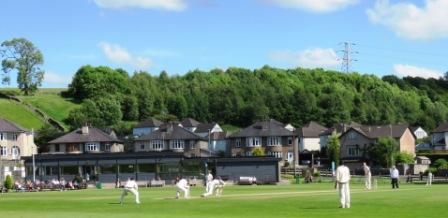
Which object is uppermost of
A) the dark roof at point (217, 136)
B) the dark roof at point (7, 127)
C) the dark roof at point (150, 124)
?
the dark roof at point (150, 124)

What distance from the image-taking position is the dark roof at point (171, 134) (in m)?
149

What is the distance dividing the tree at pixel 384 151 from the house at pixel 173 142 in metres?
31.8

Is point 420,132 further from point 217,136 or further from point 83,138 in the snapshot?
point 83,138

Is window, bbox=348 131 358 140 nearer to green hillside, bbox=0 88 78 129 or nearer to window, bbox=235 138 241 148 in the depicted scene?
window, bbox=235 138 241 148

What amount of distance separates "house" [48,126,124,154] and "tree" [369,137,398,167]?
4739 centimetres

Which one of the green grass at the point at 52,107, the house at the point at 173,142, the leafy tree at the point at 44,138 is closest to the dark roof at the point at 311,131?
the house at the point at 173,142

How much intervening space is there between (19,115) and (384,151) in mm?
85395

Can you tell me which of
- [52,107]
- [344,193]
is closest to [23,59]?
[52,107]

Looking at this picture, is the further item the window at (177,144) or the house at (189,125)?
the house at (189,125)

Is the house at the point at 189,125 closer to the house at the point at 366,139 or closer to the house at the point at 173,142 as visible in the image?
the house at the point at 173,142

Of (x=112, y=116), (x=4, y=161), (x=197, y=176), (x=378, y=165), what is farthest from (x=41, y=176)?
(x=112, y=116)

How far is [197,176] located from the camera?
105625mm

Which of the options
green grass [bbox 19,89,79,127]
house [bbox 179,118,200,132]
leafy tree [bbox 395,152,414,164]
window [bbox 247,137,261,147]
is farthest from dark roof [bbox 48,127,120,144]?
leafy tree [bbox 395,152,414,164]

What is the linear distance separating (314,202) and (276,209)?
4.57m
